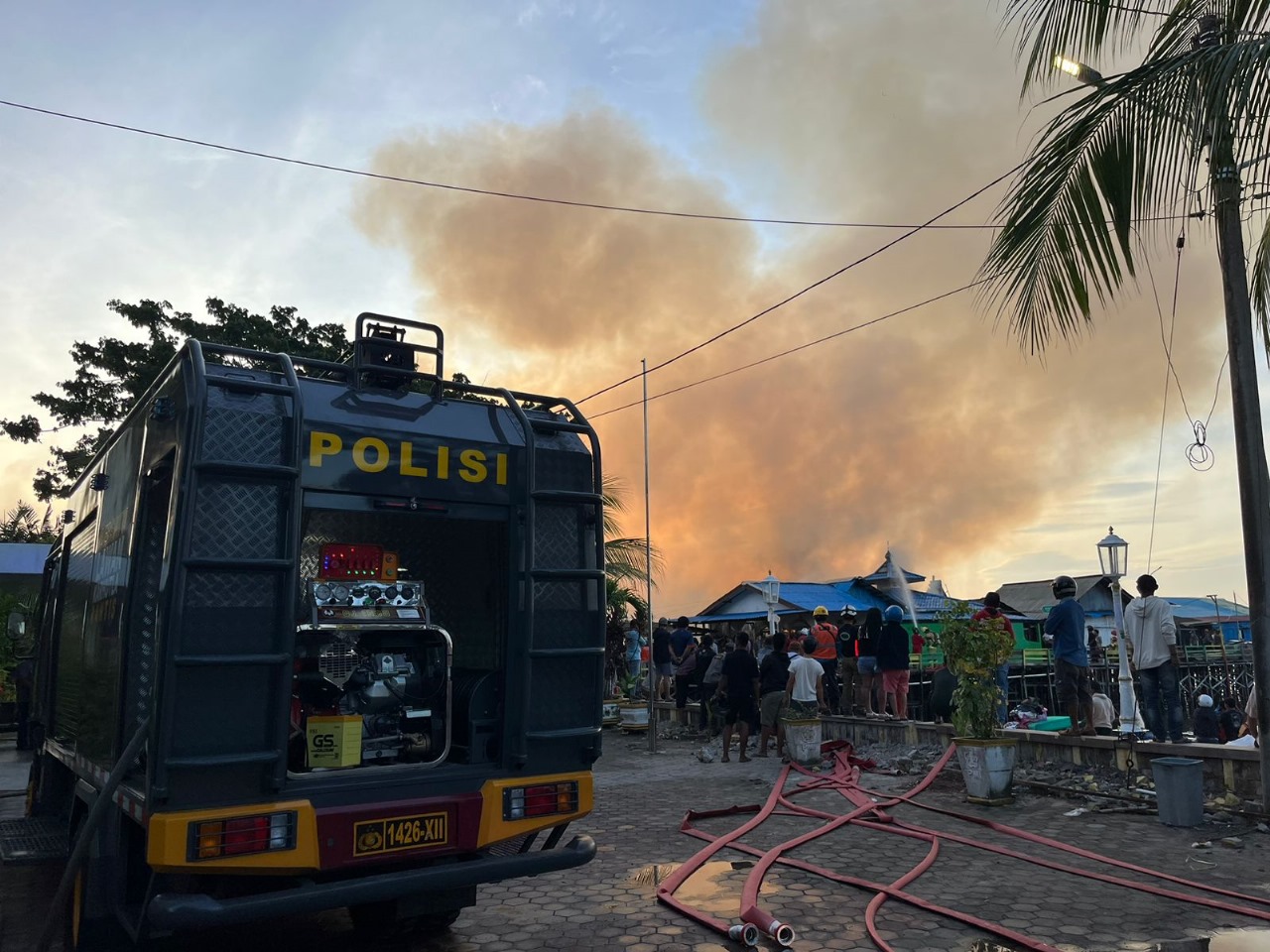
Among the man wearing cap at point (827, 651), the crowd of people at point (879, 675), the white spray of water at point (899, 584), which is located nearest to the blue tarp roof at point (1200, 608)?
the white spray of water at point (899, 584)

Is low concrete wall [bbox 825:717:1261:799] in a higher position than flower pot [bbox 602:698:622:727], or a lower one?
higher

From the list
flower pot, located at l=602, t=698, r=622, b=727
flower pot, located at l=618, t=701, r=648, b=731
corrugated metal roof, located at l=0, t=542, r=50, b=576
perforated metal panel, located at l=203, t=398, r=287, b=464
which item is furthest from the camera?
corrugated metal roof, located at l=0, t=542, r=50, b=576

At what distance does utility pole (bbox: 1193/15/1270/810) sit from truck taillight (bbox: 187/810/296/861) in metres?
8.17

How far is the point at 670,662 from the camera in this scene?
20031 millimetres

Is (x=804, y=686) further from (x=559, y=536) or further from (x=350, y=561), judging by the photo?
(x=350, y=561)

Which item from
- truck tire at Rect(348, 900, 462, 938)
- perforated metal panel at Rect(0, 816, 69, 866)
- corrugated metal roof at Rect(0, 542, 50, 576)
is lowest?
truck tire at Rect(348, 900, 462, 938)

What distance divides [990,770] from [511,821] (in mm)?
6167

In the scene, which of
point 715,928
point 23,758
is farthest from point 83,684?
point 23,758

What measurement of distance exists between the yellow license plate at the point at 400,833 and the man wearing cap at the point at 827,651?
33.5 feet

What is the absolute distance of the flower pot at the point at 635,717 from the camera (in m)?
17.7

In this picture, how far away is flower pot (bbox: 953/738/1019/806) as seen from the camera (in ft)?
30.2

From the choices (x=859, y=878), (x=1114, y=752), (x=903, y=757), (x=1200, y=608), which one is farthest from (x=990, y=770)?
(x=1200, y=608)

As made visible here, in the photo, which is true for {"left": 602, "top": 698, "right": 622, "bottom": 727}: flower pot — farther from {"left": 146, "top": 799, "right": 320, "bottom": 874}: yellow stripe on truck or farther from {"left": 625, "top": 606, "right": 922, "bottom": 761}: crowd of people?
{"left": 146, "top": 799, "right": 320, "bottom": 874}: yellow stripe on truck

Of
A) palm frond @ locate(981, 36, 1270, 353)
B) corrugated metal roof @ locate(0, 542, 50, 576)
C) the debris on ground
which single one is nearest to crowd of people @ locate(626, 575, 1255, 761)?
the debris on ground
